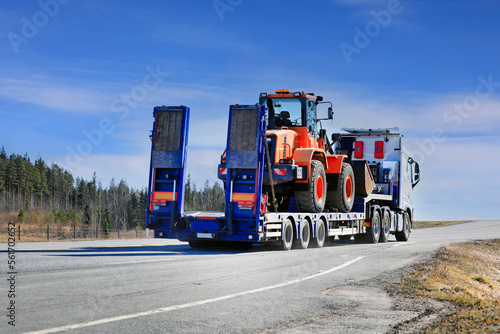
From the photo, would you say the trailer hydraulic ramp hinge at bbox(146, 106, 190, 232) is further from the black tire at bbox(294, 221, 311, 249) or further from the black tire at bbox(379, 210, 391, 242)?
the black tire at bbox(379, 210, 391, 242)

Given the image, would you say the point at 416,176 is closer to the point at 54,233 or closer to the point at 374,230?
the point at 374,230

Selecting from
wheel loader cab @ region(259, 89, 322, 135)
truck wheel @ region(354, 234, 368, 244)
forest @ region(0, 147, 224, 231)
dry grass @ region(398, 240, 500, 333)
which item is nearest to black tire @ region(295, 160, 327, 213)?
wheel loader cab @ region(259, 89, 322, 135)

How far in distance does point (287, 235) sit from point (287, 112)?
14.3 feet

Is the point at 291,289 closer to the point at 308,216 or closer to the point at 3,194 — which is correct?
the point at 308,216

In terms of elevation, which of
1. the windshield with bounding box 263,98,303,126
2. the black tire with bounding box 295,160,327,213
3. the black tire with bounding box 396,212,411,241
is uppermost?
the windshield with bounding box 263,98,303,126

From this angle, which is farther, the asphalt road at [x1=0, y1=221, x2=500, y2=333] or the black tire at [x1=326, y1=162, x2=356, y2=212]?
the black tire at [x1=326, y1=162, x2=356, y2=212]

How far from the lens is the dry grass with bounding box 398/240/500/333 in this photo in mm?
6543

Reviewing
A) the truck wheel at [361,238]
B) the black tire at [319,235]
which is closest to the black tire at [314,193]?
the black tire at [319,235]

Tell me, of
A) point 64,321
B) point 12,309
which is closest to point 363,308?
point 64,321

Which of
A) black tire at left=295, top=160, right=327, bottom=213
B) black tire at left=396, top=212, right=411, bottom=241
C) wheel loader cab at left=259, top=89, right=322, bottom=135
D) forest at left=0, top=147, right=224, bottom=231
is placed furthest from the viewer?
forest at left=0, top=147, right=224, bottom=231

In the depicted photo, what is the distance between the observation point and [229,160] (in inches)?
661

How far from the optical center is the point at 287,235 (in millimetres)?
17703

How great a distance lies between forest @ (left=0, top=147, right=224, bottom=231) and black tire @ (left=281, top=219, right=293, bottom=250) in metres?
71.7

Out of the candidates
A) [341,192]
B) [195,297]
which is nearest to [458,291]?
[195,297]
